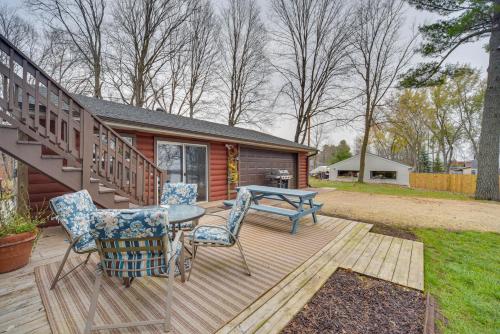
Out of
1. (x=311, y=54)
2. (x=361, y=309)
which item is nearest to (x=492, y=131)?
(x=311, y=54)

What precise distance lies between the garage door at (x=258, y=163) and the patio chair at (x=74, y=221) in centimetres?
561

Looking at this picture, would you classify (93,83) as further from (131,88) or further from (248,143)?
(248,143)

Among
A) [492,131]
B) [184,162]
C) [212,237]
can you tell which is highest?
[492,131]

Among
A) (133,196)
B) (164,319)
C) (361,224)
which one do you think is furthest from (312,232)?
(133,196)

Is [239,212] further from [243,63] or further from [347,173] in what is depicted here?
[347,173]

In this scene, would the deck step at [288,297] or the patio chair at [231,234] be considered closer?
the deck step at [288,297]

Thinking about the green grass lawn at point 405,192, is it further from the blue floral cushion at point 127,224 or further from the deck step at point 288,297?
the blue floral cushion at point 127,224

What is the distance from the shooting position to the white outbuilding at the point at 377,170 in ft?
67.5

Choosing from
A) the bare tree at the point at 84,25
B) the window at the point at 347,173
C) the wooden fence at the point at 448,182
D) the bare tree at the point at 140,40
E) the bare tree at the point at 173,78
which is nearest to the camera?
the bare tree at the point at 84,25

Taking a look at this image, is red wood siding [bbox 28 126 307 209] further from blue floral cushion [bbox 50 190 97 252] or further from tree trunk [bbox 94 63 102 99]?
tree trunk [bbox 94 63 102 99]

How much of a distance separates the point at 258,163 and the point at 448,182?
1456 cm

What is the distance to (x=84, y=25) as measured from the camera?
936 centimetres

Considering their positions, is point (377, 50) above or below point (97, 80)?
above

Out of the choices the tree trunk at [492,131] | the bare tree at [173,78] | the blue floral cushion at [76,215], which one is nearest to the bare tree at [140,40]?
the bare tree at [173,78]
